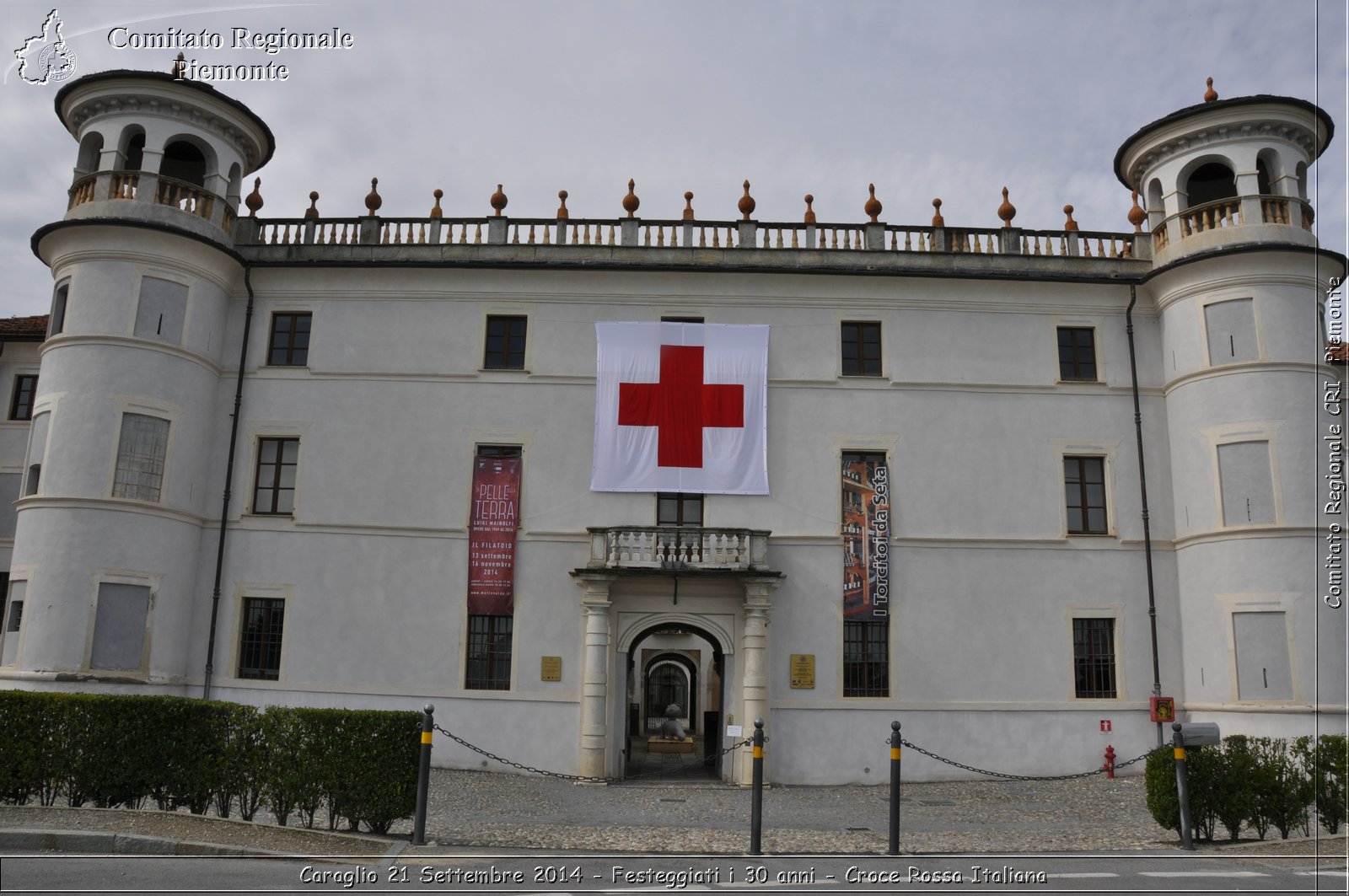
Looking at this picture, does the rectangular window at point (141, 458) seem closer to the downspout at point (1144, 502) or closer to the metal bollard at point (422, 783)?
the metal bollard at point (422, 783)

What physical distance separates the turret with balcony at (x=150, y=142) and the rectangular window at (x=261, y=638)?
8.66 m

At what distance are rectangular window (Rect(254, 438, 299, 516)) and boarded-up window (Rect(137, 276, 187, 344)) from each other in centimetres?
312

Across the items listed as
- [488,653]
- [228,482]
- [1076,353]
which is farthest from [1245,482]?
[228,482]

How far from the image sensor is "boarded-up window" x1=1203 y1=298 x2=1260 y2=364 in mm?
21641

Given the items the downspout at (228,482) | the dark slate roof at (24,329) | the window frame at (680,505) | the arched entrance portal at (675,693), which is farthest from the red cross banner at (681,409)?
the dark slate roof at (24,329)

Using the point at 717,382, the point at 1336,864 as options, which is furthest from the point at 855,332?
the point at 1336,864

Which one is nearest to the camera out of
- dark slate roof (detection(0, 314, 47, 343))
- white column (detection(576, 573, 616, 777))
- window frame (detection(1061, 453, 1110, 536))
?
white column (detection(576, 573, 616, 777))

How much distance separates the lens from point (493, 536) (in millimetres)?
22328

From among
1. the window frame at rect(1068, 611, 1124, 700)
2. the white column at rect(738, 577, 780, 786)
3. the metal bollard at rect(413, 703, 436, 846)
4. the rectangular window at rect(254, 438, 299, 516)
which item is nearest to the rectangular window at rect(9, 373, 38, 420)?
the rectangular window at rect(254, 438, 299, 516)

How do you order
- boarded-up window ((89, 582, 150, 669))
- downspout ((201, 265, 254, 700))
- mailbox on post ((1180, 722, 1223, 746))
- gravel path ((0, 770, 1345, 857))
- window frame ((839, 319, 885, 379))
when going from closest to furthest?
1. gravel path ((0, 770, 1345, 857))
2. mailbox on post ((1180, 722, 1223, 746))
3. boarded-up window ((89, 582, 150, 669))
4. downspout ((201, 265, 254, 700))
5. window frame ((839, 319, 885, 379))

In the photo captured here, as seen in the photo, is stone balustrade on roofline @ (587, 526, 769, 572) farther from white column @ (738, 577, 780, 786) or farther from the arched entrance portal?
the arched entrance portal

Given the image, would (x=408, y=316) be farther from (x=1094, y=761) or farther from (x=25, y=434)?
(x=1094, y=761)

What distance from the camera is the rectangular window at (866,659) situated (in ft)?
71.6

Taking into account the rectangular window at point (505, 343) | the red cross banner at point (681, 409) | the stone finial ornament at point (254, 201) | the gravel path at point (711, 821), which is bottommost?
the gravel path at point (711, 821)
